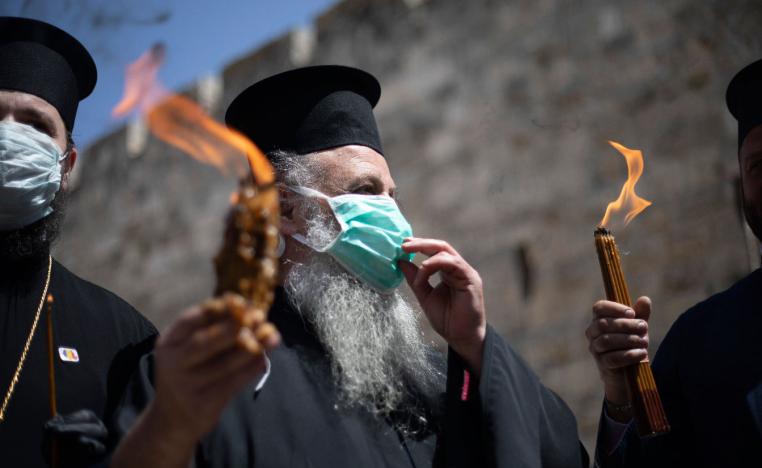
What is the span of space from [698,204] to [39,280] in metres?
4.55

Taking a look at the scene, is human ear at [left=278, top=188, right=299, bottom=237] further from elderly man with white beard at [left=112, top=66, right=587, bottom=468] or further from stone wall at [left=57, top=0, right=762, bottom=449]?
stone wall at [left=57, top=0, right=762, bottom=449]

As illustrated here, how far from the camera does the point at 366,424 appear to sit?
2.69 metres

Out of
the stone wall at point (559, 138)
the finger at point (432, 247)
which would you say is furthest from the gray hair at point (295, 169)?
the stone wall at point (559, 138)

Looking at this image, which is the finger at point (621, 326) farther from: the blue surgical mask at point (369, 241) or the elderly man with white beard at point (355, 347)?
the blue surgical mask at point (369, 241)

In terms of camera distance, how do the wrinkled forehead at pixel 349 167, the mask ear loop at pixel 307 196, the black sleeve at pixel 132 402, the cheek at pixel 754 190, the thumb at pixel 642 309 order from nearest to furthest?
the black sleeve at pixel 132 402 < the thumb at pixel 642 309 < the cheek at pixel 754 190 < the mask ear loop at pixel 307 196 < the wrinkled forehead at pixel 349 167

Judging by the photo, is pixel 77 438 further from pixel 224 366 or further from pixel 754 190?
pixel 754 190

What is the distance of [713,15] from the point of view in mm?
6375

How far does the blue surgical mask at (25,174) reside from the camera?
285 cm

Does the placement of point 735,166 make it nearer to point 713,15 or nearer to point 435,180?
point 713,15

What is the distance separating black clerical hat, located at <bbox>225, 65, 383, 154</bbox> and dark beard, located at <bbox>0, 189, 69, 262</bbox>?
0.68 metres

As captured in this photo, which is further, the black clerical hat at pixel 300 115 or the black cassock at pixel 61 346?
the black clerical hat at pixel 300 115

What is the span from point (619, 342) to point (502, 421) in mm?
419

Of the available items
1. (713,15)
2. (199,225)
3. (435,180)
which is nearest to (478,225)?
(435,180)

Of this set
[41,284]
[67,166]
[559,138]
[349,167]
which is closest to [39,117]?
[67,166]
